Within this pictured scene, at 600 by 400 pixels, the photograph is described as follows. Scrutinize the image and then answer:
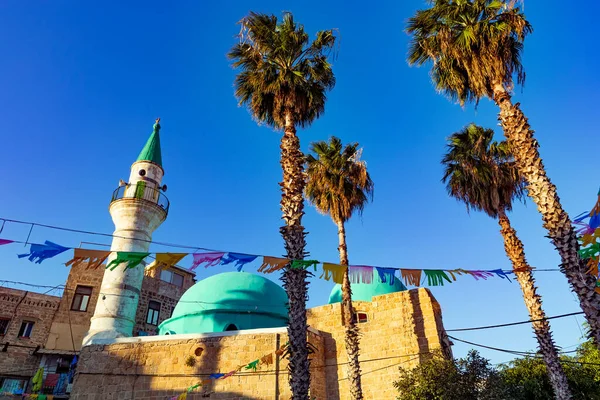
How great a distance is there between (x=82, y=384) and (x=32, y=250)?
27.5 feet

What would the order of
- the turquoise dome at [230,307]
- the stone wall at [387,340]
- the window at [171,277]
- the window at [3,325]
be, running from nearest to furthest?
1. the stone wall at [387,340]
2. the turquoise dome at [230,307]
3. the window at [3,325]
4. the window at [171,277]

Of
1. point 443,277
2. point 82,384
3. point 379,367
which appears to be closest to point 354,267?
point 443,277

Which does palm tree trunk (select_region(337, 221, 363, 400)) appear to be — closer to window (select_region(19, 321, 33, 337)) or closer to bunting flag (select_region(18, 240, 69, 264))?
bunting flag (select_region(18, 240, 69, 264))

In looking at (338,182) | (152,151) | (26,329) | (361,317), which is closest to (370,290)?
(361,317)

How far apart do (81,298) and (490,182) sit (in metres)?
21.4

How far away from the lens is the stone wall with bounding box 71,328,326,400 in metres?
14.1

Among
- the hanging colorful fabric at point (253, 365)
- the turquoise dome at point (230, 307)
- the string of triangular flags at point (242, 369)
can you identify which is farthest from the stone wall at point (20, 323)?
the hanging colorful fabric at point (253, 365)

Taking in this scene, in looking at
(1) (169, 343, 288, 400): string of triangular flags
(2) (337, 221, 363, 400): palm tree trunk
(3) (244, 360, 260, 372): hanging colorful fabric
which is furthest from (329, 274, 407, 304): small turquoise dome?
(3) (244, 360, 260, 372): hanging colorful fabric

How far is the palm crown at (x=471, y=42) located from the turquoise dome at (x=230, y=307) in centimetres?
1079

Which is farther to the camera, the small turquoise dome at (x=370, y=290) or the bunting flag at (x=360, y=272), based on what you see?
the small turquoise dome at (x=370, y=290)

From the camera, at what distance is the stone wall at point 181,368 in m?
14.1

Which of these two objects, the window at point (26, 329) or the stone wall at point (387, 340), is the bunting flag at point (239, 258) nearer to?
the stone wall at point (387, 340)

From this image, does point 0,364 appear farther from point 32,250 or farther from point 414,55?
point 414,55

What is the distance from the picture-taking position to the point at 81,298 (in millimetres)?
23391
